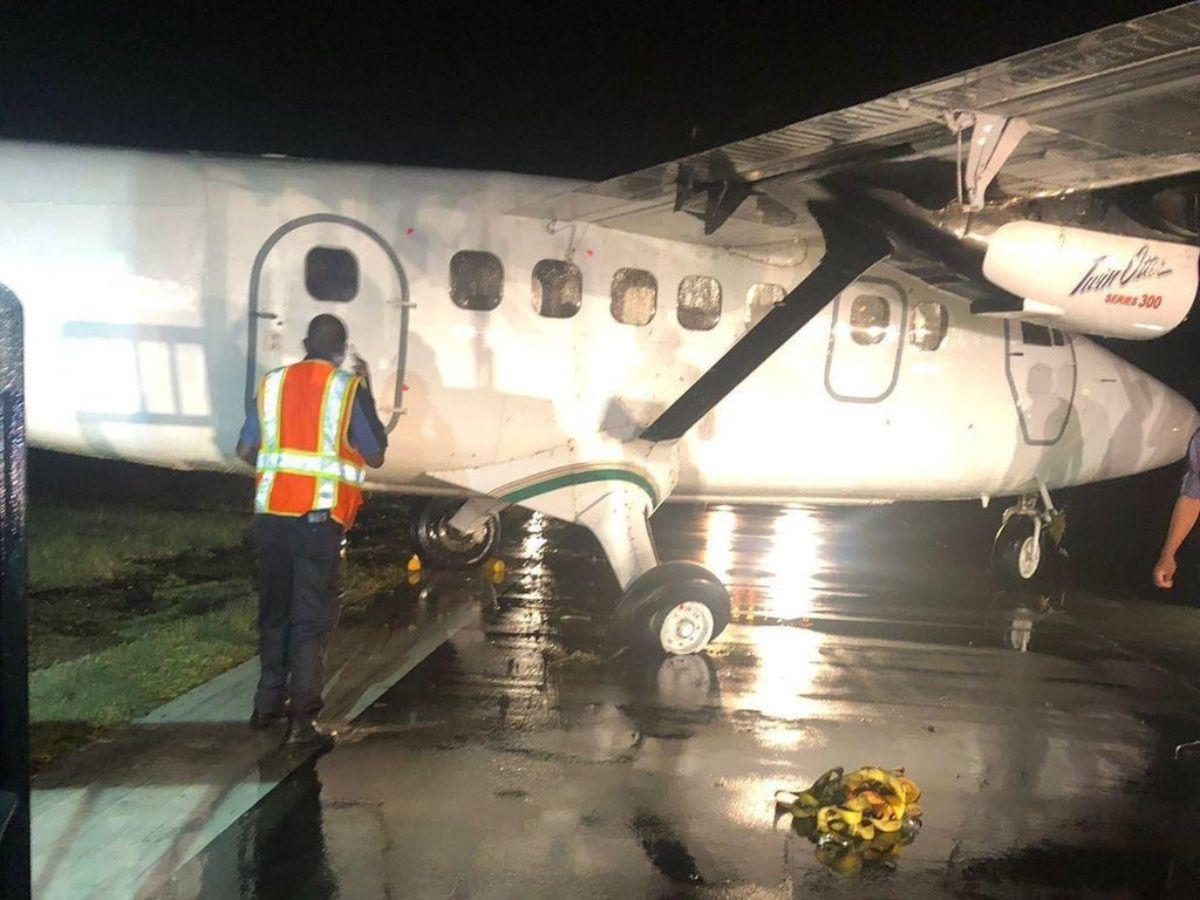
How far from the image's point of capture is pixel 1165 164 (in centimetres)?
556

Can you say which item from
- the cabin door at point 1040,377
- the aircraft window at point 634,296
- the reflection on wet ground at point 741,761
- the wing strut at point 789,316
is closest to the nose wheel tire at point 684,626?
the reflection on wet ground at point 741,761

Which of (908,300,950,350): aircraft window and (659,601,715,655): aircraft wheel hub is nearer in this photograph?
(659,601,715,655): aircraft wheel hub

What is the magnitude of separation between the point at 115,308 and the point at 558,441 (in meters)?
3.07

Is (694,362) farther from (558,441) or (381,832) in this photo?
(381,832)

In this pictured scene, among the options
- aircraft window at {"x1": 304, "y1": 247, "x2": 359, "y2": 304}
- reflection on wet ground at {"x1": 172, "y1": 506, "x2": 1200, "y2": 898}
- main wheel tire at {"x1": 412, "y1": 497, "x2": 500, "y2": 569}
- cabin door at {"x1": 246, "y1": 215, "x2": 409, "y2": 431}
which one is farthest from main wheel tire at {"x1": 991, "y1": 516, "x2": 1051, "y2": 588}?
aircraft window at {"x1": 304, "y1": 247, "x2": 359, "y2": 304}

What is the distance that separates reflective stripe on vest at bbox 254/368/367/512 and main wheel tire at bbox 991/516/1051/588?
7506 mm

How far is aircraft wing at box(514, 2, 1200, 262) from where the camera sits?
414 centimetres

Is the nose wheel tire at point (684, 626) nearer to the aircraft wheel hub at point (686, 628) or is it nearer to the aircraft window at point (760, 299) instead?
the aircraft wheel hub at point (686, 628)

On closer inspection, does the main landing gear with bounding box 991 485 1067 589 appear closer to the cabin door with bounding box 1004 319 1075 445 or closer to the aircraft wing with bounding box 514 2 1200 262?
the cabin door with bounding box 1004 319 1075 445

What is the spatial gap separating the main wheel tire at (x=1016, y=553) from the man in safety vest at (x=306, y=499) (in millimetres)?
7343

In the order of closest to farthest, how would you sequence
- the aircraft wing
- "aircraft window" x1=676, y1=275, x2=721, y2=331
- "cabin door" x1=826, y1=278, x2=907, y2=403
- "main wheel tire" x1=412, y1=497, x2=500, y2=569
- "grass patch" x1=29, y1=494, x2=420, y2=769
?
the aircraft wing, "grass patch" x1=29, y1=494, x2=420, y2=769, "aircraft window" x1=676, y1=275, x2=721, y2=331, "cabin door" x1=826, y1=278, x2=907, y2=403, "main wheel tire" x1=412, y1=497, x2=500, y2=569

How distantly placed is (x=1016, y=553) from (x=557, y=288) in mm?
5762

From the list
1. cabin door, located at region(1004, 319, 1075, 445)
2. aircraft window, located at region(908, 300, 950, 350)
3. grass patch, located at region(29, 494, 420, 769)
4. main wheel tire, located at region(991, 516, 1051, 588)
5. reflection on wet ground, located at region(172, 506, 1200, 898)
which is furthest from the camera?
main wheel tire, located at region(991, 516, 1051, 588)

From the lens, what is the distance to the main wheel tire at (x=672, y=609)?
22.4 ft
